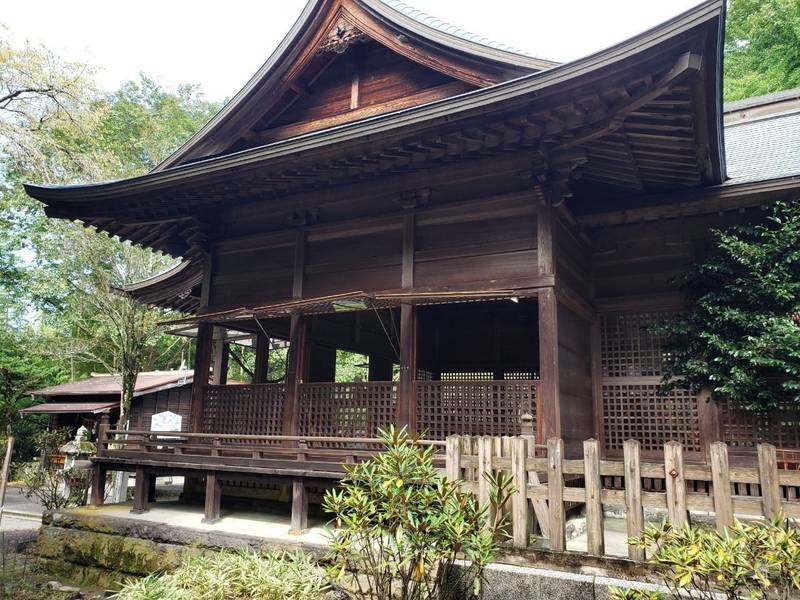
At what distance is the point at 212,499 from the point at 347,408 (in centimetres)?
228

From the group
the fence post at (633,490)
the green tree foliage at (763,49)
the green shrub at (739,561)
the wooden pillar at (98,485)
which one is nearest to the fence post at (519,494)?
the fence post at (633,490)

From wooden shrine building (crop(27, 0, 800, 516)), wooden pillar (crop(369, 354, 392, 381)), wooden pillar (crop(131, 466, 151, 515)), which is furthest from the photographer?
wooden pillar (crop(369, 354, 392, 381))

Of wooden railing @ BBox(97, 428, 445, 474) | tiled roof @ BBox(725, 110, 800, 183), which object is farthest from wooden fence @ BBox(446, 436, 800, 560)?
tiled roof @ BBox(725, 110, 800, 183)

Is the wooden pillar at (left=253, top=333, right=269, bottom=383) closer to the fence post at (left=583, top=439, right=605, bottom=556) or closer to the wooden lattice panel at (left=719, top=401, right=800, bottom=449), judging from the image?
the fence post at (left=583, top=439, right=605, bottom=556)

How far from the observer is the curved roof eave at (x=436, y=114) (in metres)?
4.80

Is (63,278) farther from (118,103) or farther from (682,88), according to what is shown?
(682,88)

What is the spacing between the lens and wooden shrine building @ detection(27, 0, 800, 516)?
21.2 ft

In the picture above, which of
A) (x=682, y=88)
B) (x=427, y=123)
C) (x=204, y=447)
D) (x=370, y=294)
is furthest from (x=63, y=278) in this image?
(x=682, y=88)

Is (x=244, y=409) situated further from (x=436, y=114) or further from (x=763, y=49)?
(x=763, y=49)

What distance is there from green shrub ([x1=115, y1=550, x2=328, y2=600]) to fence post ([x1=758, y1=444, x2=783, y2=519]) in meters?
3.64

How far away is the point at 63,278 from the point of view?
61.0 ft

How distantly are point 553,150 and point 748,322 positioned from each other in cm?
338

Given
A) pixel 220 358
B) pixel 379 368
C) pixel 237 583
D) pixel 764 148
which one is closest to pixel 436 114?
pixel 237 583

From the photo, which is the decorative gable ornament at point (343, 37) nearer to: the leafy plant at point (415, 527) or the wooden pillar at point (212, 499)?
the wooden pillar at point (212, 499)
